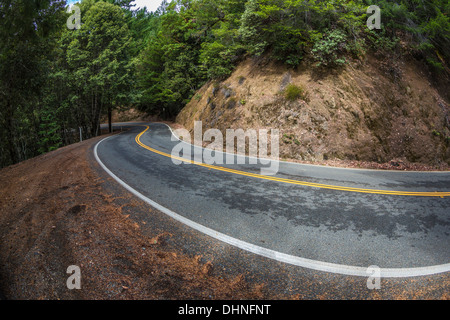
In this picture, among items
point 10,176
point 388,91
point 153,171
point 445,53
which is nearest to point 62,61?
point 10,176

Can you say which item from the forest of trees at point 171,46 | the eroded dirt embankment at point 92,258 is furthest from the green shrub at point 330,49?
the eroded dirt embankment at point 92,258

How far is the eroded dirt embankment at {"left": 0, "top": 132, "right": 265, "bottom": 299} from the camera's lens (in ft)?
8.83

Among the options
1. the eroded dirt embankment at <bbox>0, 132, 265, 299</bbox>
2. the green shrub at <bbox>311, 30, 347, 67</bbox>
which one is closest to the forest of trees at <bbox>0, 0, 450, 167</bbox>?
the green shrub at <bbox>311, 30, 347, 67</bbox>

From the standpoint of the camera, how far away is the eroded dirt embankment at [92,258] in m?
2.69

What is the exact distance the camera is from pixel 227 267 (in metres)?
3.29

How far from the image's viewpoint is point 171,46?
86.5ft

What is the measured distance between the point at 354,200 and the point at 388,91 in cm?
1152

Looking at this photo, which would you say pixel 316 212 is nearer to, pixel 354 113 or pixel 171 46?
pixel 354 113

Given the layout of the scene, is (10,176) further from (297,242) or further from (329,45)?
(329,45)

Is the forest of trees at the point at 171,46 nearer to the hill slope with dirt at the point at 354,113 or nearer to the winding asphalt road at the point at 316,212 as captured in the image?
the hill slope with dirt at the point at 354,113

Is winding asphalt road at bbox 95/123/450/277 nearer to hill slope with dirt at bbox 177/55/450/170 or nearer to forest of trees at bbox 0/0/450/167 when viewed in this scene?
hill slope with dirt at bbox 177/55/450/170

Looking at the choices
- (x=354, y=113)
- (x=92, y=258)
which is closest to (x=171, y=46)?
(x=354, y=113)

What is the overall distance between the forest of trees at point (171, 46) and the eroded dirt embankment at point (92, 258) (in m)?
10.4

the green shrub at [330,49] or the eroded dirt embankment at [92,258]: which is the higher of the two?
the green shrub at [330,49]
